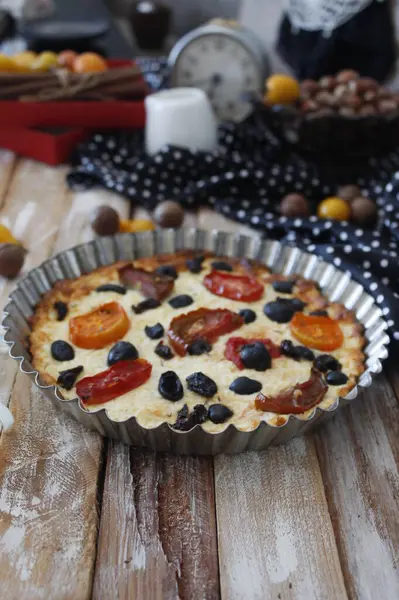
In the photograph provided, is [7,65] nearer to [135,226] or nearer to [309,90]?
[135,226]

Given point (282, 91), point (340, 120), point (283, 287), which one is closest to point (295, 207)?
point (340, 120)

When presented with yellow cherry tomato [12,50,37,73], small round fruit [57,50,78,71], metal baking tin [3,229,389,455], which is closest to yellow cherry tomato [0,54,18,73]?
yellow cherry tomato [12,50,37,73]

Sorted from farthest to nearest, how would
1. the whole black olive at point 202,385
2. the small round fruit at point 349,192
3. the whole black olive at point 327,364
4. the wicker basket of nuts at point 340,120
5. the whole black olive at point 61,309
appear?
the wicker basket of nuts at point 340,120 < the small round fruit at point 349,192 < the whole black olive at point 61,309 < the whole black olive at point 327,364 < the whole black olive at point 202,385

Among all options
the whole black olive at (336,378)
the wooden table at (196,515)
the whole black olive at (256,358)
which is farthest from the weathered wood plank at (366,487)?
the whole black olive at (256,358)

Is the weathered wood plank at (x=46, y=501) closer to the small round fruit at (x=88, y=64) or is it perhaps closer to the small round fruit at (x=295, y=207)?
the small round fruit at (x=295, y=207)

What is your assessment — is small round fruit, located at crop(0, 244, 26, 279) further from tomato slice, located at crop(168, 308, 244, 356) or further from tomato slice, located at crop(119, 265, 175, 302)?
tomato slice, located at crop(168, 308, 244, 356)

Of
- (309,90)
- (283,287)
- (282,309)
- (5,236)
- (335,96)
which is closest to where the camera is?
(282,309)
